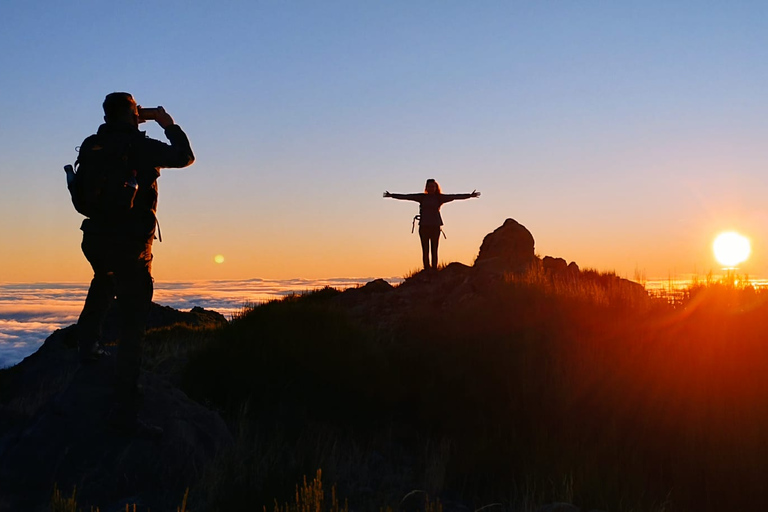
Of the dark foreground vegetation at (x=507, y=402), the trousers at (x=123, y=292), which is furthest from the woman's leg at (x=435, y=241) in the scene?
the trousers at (x=123, y=292)

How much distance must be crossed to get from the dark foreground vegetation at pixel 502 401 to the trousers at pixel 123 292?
119cm

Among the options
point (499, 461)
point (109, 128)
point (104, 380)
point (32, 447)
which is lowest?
point (499, 461)

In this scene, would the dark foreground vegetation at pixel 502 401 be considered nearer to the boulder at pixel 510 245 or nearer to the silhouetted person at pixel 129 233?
the silhouetted person at pixel 129 233

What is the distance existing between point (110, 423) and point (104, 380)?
0.69 metres

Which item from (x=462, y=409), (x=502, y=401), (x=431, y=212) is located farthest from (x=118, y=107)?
(x=431, y=212)

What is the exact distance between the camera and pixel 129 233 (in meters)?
6.23

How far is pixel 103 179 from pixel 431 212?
1238 centimetres

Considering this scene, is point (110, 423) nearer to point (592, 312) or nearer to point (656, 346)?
point (656, 346)

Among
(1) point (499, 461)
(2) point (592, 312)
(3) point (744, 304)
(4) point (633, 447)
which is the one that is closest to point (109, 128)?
(1) point (499, 461)

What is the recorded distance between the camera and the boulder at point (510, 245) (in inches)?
749

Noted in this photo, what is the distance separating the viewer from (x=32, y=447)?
675 centimetres

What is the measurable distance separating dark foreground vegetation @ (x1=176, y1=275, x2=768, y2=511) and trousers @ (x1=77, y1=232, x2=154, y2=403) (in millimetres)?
1231

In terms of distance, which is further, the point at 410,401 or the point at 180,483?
the point at 410,401

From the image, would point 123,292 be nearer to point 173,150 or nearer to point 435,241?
point 173,150
